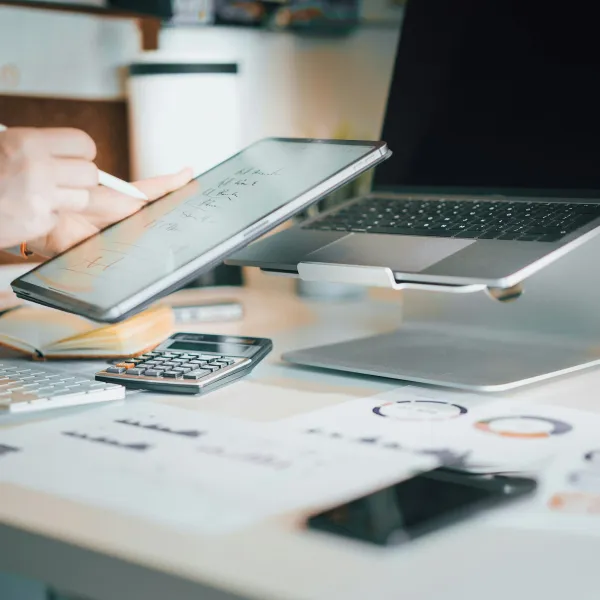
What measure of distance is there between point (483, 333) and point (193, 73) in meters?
0.63

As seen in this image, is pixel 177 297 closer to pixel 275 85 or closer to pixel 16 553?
pixel 275 85

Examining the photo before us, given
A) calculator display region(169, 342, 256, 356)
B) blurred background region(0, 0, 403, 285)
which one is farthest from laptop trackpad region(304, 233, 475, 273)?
blurred background region(0, 0, 403, 285)

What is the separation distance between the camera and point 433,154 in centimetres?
111

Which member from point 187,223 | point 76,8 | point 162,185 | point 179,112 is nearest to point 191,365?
point 187,223

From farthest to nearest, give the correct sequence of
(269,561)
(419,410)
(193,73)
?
1. (193,73)
2. (419,410)
3. (269,561)

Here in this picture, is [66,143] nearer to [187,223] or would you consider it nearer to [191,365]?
[187,223]

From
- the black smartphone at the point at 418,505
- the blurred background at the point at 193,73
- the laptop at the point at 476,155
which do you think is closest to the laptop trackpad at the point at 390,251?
the laptop at the point at 476,155

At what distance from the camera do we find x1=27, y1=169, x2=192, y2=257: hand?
0.98m

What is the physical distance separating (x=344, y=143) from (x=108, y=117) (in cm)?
67

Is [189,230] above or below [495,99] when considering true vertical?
below

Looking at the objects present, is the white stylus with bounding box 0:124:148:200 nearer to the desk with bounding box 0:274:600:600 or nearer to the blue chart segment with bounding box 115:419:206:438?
the blue chart segment with bounding box 115:419:206:438

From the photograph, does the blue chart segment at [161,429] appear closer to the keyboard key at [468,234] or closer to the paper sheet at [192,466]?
the paper sheet at [192,466]

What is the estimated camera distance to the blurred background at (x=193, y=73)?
137 centimetres

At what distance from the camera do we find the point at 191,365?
2.70 feet
